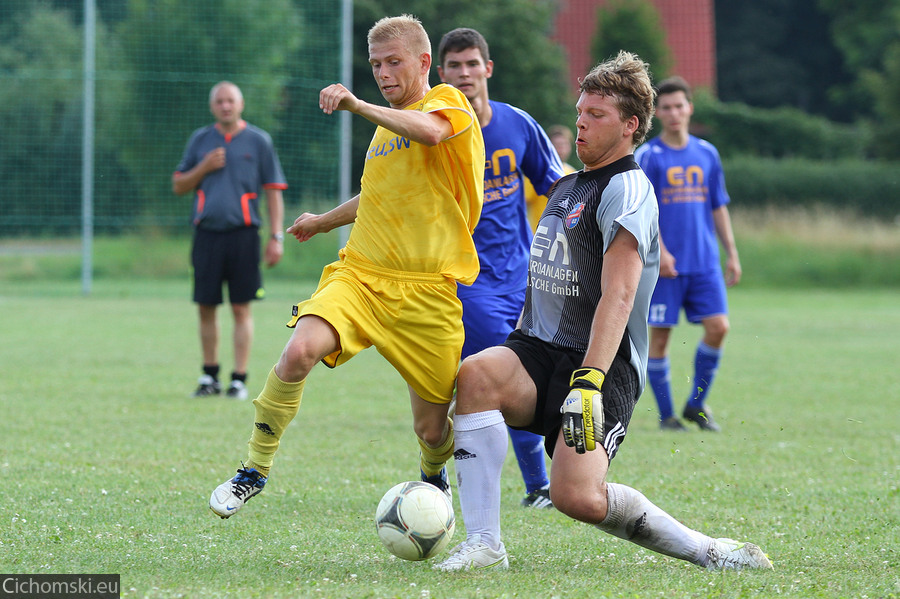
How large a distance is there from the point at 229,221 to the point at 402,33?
5.07m

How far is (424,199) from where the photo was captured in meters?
4.34

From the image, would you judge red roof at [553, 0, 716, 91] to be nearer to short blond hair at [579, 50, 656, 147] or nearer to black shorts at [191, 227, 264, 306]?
black shorts at [191, 227, 264, 306]

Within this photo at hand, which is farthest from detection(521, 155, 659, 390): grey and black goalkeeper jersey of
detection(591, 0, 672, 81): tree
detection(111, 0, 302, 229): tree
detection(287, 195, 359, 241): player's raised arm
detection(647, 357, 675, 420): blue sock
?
detection(591, 0, 672, 81): tree

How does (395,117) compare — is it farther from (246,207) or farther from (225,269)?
(246,207)

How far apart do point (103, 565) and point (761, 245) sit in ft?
81.3

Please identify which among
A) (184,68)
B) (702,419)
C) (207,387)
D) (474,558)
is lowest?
(207,387)

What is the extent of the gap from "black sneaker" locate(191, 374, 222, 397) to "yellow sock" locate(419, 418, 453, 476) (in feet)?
14.8

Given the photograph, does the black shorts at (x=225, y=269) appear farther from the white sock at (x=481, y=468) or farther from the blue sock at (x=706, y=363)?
the white sock at (x=481, y=468)

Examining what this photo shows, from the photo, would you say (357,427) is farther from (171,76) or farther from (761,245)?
(761,245)

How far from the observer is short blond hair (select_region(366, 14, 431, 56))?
4301 mm

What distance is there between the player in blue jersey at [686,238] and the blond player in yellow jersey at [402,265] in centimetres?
378

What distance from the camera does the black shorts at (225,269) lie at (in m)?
8.98

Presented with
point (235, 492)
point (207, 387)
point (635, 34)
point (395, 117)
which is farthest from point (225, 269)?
point (635, 34)

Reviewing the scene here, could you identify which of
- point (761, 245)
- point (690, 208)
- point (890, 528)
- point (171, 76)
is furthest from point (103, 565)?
point (761, 245)
